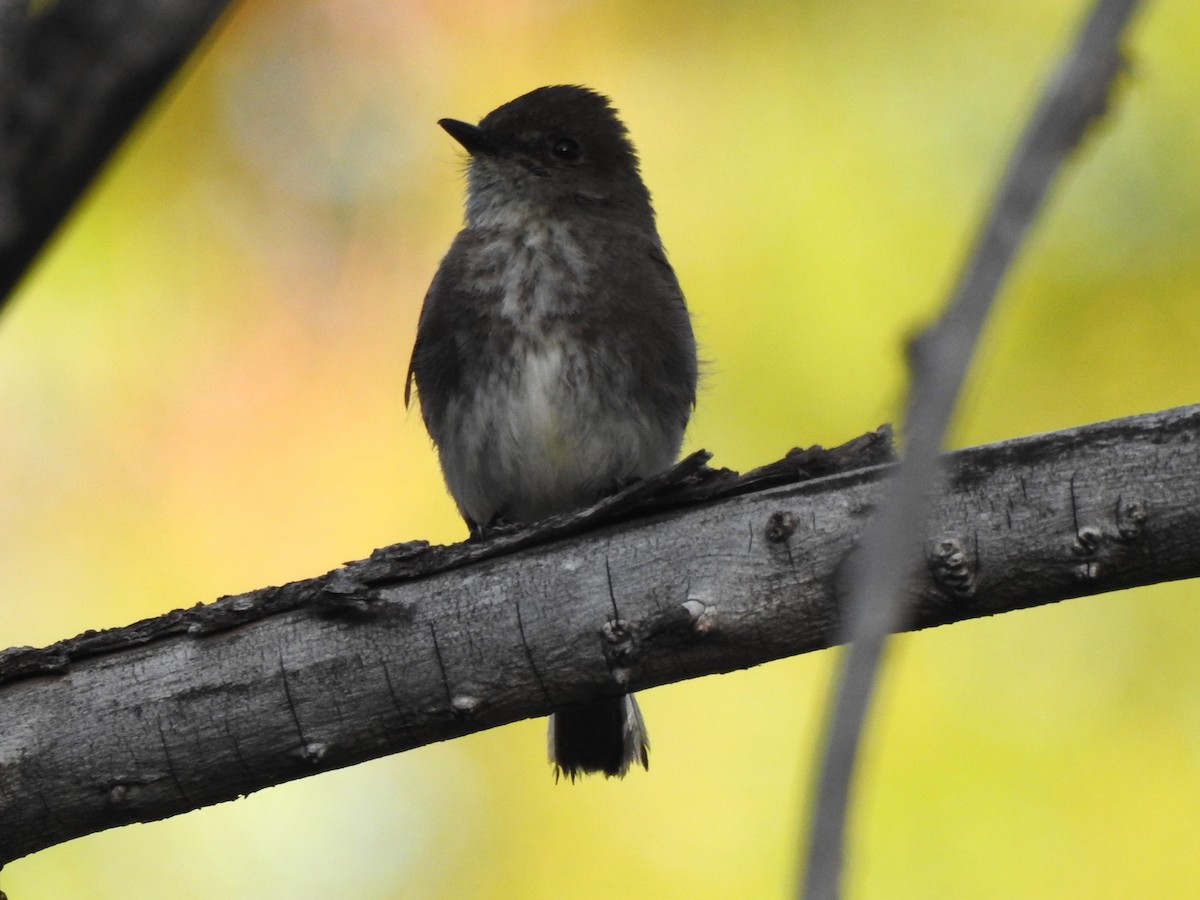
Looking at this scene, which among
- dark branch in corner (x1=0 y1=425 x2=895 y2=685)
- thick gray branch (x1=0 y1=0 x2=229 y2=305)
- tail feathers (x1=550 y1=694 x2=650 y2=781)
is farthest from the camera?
tail feathers (x1=550 y1=694 x2=650 y2=781)

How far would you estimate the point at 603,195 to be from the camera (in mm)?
5105

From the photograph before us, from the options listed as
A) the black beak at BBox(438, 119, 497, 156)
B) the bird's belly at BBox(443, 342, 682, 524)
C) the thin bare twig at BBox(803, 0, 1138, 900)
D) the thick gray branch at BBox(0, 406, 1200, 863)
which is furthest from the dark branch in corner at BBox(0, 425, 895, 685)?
the black beak at BBox(438, 119, 497, 156)

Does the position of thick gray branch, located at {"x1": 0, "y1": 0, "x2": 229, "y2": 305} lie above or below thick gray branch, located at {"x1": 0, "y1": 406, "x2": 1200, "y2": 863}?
above

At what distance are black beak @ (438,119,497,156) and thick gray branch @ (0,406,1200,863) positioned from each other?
7.76 feet

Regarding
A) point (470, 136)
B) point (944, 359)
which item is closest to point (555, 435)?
point (470, 136)

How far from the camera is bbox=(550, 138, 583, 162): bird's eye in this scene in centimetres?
514

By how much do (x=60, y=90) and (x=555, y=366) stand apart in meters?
2.13

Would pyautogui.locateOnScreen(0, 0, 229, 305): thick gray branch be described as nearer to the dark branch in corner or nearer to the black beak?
the dark branch in corner

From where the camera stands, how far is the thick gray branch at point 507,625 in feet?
8.79

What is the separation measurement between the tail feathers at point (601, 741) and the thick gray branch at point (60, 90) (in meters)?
2.43

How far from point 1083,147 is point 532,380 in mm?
3557

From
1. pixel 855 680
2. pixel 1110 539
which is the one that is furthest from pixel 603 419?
pixel 855 680

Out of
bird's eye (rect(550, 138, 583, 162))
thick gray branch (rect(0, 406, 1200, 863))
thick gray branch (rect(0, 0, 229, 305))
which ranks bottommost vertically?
thick gray branch (rect(0, 406, 1200, 863))

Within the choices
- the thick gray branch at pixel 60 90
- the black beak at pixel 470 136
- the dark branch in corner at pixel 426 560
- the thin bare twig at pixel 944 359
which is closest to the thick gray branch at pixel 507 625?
the dark branch in corner at pixel 426 560
